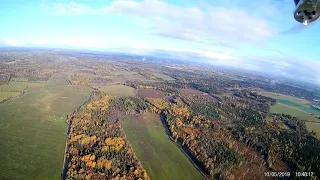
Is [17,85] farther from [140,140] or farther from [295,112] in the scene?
[295,112]

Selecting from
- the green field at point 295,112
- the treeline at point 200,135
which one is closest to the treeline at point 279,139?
the treeline at point 200,135

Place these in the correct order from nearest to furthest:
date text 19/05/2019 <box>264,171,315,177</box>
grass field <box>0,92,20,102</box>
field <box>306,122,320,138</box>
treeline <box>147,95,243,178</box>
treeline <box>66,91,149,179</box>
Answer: treeline <box>66,91,149,179</box>
date text 19/05/2019 <box>264,171,315,177</box>
treeline <box>147,95,243,178</box>
field <box>306,122,320,138</box>
grass field <box>0,92,20,102</box>

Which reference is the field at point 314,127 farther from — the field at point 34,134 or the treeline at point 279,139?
the field at point 34,134

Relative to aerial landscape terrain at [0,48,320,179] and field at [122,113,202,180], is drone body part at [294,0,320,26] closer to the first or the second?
aerial landscape terrain at [0,48,320,179]

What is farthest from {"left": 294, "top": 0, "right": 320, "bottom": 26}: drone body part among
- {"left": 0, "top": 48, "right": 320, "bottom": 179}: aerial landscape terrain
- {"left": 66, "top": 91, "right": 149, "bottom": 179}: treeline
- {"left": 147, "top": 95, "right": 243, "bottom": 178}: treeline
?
{"left": 147, "top": 95, "right": 243, "bottom": 178}: treeline

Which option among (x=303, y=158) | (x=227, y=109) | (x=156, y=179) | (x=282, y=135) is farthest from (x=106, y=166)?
(x=227, y=109)

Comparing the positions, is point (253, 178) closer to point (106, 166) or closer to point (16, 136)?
point (106, 166)
